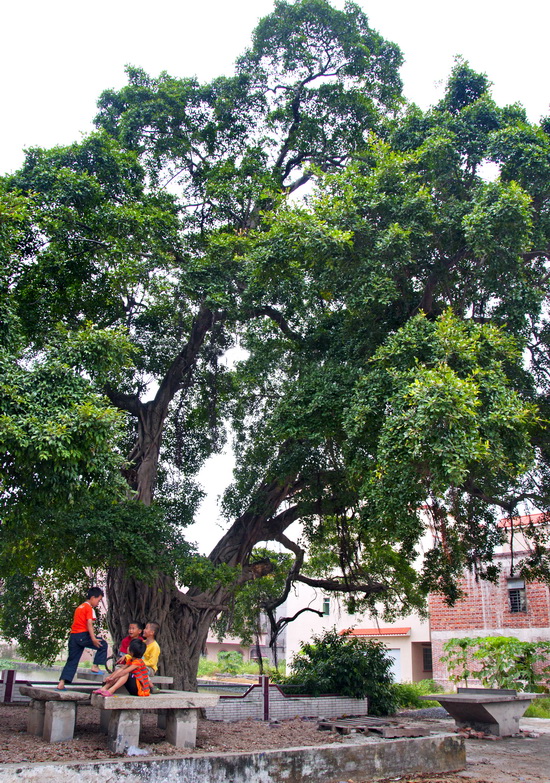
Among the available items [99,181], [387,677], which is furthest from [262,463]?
[99,181]

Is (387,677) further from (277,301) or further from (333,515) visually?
(277,301)

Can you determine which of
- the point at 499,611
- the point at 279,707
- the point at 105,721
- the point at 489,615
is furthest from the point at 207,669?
the point at 105,721

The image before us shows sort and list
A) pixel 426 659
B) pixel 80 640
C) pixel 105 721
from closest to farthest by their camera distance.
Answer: pixel 80 640, pixel 105 721, pixel 426 659

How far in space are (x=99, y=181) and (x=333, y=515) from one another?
7008mm

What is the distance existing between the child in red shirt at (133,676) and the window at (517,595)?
635 inches

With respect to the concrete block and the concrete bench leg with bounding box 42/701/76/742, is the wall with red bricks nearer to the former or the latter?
the concrete block

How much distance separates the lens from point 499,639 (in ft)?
47.1

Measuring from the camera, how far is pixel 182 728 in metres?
5.93

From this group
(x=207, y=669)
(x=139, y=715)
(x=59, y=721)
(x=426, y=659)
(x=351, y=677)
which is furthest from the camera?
(x=207, y=669)

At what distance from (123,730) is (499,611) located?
16823 millimetres

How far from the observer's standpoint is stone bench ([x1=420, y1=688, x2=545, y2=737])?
364 inches

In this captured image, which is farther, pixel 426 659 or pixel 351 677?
pixel 426 659

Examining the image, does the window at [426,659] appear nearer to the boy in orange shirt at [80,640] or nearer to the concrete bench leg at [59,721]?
the boy in orange shirt at [80,640]

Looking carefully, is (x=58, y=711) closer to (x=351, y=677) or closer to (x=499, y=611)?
(x=351, y=677)
